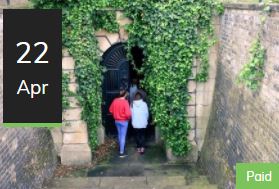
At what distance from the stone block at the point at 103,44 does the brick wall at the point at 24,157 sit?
2.20m

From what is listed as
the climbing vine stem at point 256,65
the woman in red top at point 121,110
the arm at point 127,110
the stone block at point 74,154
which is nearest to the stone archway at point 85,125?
the stone block at point 74,154

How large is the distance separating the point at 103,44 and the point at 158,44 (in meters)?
1.32

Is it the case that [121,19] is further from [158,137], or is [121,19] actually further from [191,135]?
[158,137]

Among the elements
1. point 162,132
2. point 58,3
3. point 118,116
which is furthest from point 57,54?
point 162,132

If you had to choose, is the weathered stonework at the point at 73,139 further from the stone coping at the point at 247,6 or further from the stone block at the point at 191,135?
the stone coping at the point at 247,6

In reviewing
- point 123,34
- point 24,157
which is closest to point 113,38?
point 123,34

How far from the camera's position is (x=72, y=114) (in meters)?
9.59

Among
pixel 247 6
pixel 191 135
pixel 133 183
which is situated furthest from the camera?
pixel 191 135

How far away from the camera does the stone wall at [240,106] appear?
20.0 feet

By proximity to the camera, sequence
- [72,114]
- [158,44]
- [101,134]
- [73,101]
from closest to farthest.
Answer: [158,44] < [73,101] < [72,114] < [101,134]

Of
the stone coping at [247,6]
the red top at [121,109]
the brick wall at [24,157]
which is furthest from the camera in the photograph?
the red top at [121,109]

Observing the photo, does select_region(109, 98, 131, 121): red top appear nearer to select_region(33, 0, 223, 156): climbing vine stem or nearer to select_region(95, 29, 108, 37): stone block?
select_region(33, 0, 223, 156): climbing vine stem

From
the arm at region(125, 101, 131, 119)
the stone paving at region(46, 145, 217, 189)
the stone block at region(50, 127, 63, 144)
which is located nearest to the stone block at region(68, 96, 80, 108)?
the stone block at region(50, 127, 63, 144)

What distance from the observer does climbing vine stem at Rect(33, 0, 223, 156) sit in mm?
8914
